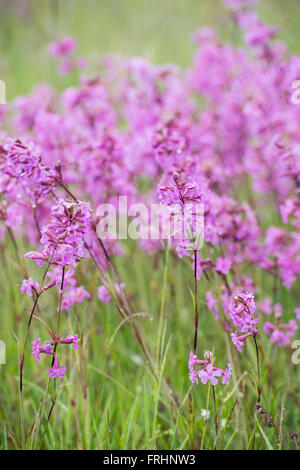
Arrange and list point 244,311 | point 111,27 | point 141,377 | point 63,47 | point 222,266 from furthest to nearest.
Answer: point 111,27 < point 63,47 < point 141,377 < point 222,266 < point 244,311

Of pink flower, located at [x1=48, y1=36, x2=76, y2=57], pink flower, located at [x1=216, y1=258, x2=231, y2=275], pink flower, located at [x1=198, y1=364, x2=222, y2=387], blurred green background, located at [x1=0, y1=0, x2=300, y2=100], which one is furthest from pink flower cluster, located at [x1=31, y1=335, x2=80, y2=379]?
blurred green background, located at [x1=0, y1=0, x2=300, y2=100]

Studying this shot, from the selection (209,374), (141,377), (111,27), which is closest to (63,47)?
(141,377)

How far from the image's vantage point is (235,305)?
1.38 metres

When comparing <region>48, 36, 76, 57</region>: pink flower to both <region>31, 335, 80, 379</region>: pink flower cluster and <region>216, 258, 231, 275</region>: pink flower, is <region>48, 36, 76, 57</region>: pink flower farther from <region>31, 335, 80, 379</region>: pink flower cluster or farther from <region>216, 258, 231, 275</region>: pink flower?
<region>31, 335, 80, 379</region>: pink flower cluster

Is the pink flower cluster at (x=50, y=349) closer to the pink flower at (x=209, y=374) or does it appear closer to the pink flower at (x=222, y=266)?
the pink flower at (x=209, y=374)

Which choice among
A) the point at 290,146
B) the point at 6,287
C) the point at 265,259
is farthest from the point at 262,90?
the point at 6,287

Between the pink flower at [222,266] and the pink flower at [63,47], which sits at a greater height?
the pink flower at [63,47]

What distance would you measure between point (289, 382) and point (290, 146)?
3.20 feet

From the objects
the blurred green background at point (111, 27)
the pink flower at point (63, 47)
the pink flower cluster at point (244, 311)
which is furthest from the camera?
the blurred green background at point (111, 27)

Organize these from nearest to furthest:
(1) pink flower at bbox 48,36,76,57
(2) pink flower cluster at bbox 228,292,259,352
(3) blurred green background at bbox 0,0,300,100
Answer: (2) pink flower cluster at bbox 228,292,259,352 < (1) pink flower at bbox 48,36,76,57 < (3) blurred green background at bbox 0,0,300,100

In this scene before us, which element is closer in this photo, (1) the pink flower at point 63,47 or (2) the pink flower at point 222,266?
(2) the pink flower at point 222,266

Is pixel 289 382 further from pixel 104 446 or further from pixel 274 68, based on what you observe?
pixel 274 68

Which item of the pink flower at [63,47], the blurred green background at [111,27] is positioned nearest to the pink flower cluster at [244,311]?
the pink flower at [63,47]

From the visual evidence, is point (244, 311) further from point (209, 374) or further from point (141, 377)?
point (141, 377)
